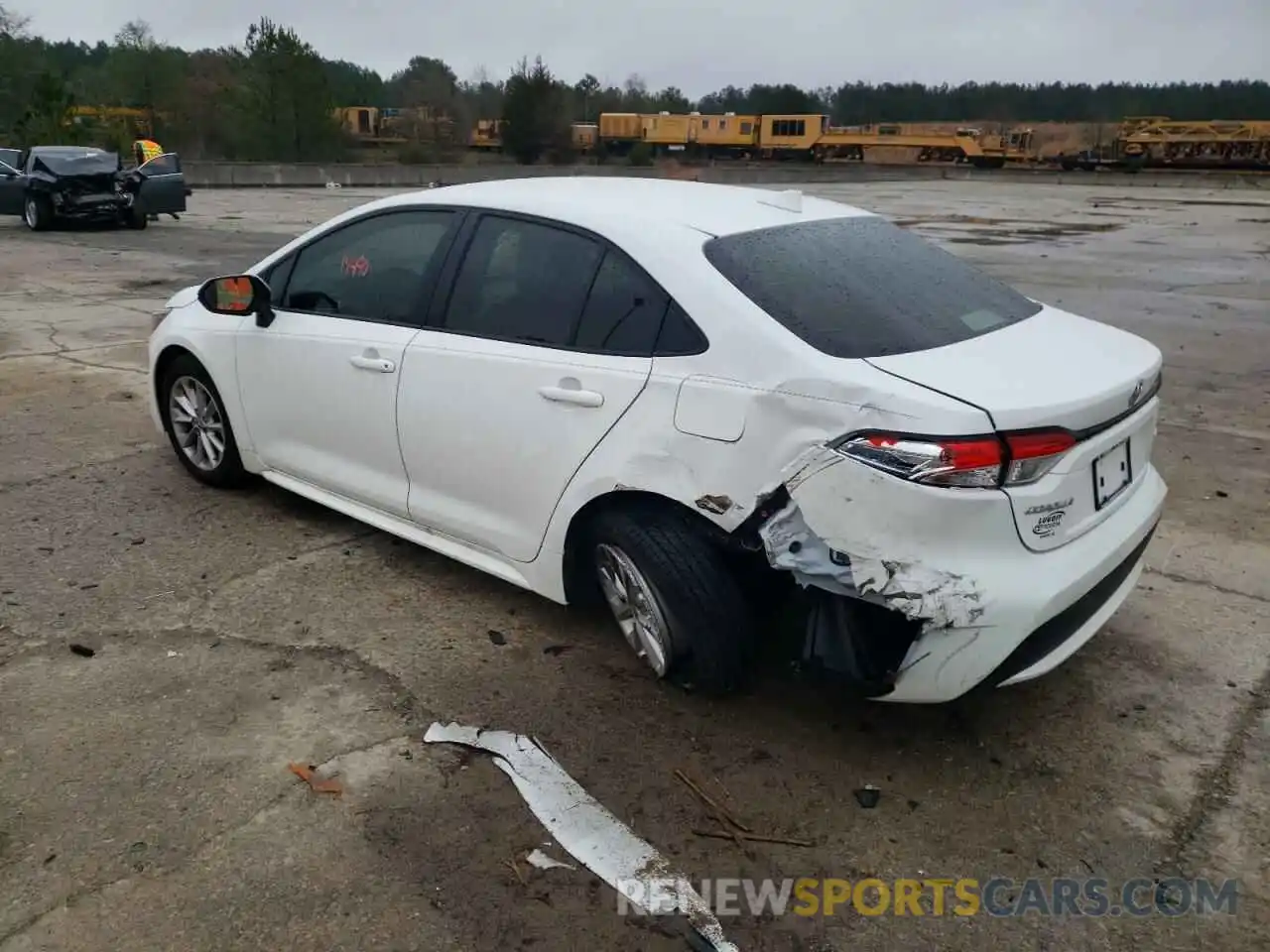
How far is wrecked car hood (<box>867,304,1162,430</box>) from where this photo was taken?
8.68ft

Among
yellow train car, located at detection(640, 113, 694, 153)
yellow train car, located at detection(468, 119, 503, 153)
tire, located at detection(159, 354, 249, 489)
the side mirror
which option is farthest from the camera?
yellow train car, located at detection(640, 113, 694, 153)

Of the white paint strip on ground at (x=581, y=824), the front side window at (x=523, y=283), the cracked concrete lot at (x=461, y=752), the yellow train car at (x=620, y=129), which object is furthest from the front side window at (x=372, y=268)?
the yellow train car at (x=620, y=129)

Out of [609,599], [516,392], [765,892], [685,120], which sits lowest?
[765,892]

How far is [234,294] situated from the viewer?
175 inches

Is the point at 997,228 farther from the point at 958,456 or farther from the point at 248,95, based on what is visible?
the point at 248,95

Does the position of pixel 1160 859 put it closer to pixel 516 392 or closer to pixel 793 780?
pixel 793 780

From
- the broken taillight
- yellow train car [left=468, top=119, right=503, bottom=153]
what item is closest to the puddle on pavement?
the broken taillight

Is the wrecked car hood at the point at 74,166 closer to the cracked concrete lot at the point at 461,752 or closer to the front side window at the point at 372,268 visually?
the cracked concrete lot at the point at 461,752

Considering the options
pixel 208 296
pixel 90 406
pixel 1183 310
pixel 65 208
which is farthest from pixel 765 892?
pixel 65 208

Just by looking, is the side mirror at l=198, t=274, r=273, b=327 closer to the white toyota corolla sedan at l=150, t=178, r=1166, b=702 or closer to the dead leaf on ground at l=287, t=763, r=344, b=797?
the white toyota corolla sedan at l=150, t=178, r=1166, b=702

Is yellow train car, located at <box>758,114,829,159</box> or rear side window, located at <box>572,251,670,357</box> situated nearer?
rear side window, located at <box>572,251,670,357</box>

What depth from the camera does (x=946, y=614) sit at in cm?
261

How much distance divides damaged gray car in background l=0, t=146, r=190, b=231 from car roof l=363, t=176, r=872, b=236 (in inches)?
663

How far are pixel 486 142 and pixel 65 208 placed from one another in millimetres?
47029
